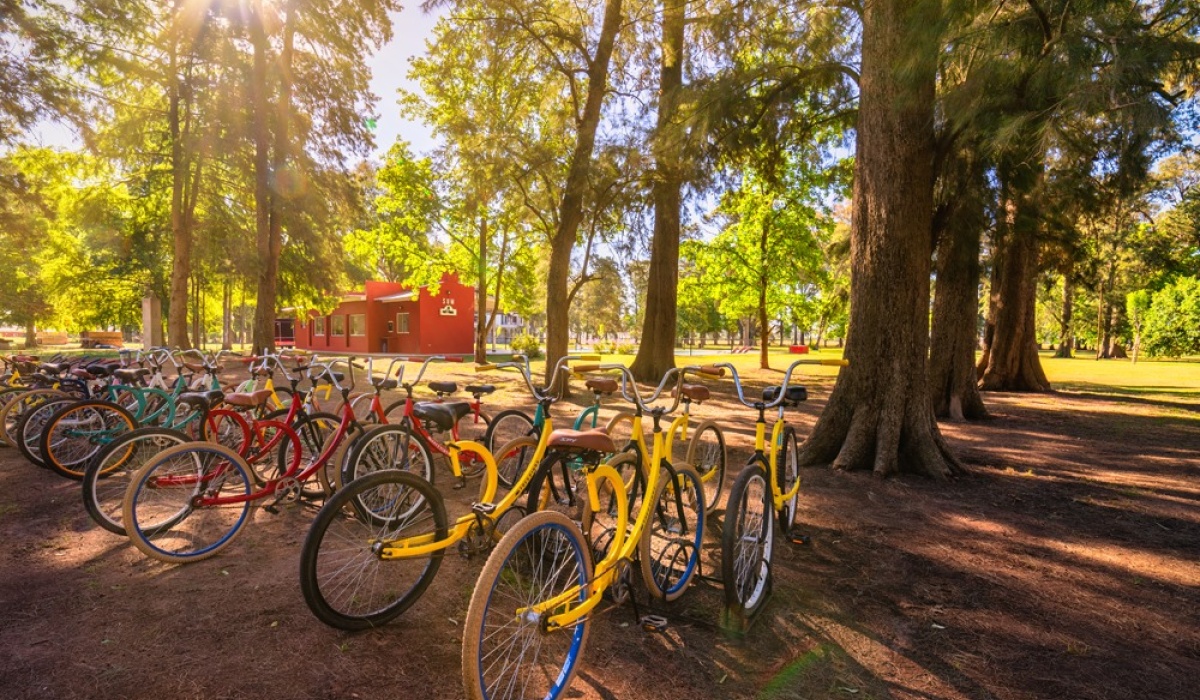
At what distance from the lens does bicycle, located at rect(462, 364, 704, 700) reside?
1991 millimetres

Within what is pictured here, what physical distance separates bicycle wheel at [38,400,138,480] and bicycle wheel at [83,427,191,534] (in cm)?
144

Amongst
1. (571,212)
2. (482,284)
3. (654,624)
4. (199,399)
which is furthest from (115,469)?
(482,284)

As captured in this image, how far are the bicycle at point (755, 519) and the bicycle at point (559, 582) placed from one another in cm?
28

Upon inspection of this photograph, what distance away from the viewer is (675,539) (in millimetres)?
3057

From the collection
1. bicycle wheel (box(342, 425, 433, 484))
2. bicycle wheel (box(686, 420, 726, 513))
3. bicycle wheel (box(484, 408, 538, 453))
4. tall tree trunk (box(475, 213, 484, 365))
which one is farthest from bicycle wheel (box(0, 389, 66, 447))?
tall tree trunk (box(475, 213, 484, 365))

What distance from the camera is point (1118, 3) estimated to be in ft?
14.9

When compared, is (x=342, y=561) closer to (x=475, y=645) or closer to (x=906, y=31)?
(x=475, y=645)

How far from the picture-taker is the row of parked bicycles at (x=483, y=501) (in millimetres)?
2395

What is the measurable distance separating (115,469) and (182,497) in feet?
2.57

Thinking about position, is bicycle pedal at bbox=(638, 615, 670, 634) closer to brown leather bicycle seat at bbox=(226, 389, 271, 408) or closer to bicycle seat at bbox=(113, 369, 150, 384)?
brown leather bicycle seat at bbox=(226, 389, 271, 408)

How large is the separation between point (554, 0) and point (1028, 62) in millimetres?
9843

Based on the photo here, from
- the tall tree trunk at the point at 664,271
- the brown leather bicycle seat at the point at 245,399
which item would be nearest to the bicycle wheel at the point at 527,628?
the brown leather bicycle seat at the point at 245,399

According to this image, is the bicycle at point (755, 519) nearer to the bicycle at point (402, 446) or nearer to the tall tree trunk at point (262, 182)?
the bicycle at point (402, 446)

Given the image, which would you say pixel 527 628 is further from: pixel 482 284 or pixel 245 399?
pixel 482 284
